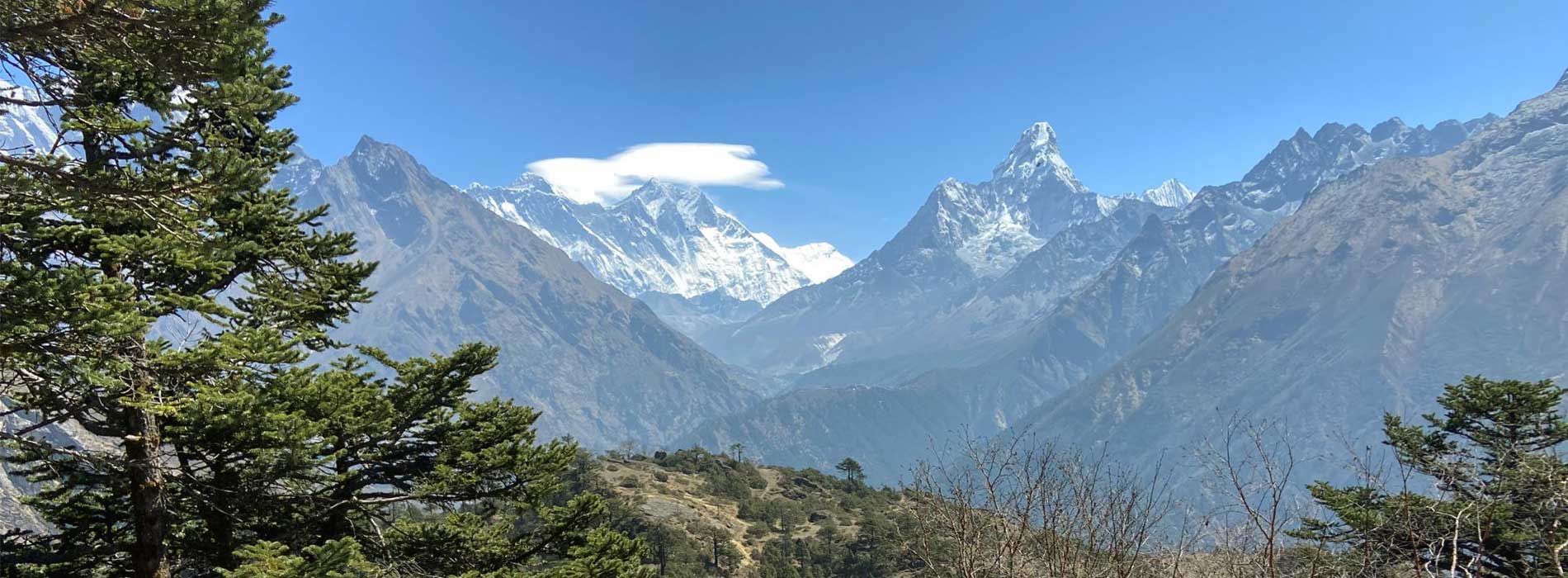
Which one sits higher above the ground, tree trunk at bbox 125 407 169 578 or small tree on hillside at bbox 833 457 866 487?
small tree on hillside at bbox 833 457 866 487

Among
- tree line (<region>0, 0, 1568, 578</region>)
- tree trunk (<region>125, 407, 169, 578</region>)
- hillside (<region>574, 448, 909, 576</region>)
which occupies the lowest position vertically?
tree trunk (<region>125, 407, 169, 578</region>)

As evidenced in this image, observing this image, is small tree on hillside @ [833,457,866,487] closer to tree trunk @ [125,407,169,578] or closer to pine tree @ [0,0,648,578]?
pine tree @ [0,0,648,578]

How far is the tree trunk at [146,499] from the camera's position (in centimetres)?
1069

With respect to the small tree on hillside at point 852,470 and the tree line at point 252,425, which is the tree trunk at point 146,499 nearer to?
the tree line at point 252,425

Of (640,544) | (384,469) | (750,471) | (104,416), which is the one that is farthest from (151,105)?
(750,471)

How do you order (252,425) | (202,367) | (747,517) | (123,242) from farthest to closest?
(747,517)
(252,425)
(202,367)
(123,242)

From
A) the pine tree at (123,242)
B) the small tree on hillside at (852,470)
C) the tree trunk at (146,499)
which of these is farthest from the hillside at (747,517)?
the pine tree at (123,242)

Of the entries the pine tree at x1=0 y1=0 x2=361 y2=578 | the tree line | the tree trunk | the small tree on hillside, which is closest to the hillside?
the small tree on hillside

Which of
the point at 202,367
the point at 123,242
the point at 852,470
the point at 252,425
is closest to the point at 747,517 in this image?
the point at 852,470

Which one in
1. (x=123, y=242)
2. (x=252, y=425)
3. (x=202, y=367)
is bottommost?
(x=252, y=425)

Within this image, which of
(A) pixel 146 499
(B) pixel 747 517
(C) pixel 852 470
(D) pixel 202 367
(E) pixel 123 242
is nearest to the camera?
(E) pixel 123 242

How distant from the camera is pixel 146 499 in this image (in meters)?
11.1

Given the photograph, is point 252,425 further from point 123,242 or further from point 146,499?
point 123,242

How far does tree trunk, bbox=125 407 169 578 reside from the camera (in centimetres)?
1069
